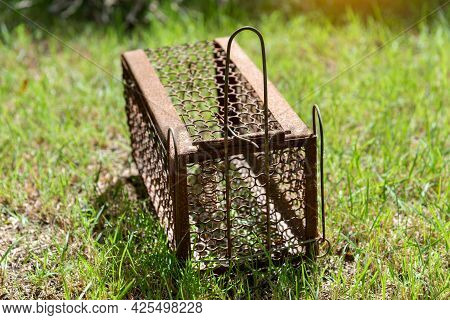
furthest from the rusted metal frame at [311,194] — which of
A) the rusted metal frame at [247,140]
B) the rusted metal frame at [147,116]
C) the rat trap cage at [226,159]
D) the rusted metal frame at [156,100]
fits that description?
the rusted metal frame at [147,116]

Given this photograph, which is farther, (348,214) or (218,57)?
(218,57)

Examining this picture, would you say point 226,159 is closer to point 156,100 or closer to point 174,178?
point 174,178

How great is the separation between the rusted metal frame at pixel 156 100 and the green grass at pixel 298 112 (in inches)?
15.5

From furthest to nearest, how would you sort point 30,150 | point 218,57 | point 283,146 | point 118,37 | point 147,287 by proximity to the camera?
point 118,37 → point 30,150 → point 218,57 → point 147,287 → point 283,146

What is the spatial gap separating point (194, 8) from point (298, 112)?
4.30ft

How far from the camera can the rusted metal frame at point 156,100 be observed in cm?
237

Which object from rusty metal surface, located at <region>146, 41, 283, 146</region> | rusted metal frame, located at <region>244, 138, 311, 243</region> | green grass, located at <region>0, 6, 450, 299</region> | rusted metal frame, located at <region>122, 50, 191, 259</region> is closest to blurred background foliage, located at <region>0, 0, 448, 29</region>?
green grass, located at <region>0, 6, 450, 299</region>

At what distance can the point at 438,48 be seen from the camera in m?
4.09

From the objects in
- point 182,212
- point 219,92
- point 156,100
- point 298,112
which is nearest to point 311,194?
point 182,212

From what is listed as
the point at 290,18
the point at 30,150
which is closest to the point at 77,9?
the point at 290,18

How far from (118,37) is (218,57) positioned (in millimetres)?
1544

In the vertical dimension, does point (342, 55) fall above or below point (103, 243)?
above

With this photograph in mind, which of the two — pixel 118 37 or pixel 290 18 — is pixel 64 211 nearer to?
pixel 118 37

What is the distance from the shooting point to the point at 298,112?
3549mm
